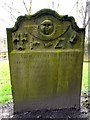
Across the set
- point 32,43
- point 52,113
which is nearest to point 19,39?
point 32,43

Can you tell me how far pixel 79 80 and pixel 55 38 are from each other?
0.82 meters

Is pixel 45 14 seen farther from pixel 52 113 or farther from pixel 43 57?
pixel 52 113

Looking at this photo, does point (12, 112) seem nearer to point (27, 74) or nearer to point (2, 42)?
point (27, 74)

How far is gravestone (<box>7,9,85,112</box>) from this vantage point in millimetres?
4395

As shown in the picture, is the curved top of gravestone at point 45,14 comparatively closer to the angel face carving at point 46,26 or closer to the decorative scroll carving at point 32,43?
the angel face carving at point 46,26

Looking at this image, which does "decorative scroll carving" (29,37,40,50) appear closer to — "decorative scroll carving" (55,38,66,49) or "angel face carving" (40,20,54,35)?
"angel face carving" (40,20,54,35)

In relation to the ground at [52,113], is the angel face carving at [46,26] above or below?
above

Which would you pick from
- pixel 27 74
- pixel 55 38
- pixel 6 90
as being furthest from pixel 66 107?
pixel 6 90

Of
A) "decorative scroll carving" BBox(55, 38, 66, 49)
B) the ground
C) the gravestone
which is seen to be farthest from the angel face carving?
the ground

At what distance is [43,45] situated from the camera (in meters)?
4.45

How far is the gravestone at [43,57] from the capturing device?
4.39 metres

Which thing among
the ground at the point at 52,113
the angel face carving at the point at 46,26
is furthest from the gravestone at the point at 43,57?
the ground at the point at 52,113

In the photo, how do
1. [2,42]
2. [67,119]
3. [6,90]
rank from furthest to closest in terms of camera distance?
[2,42] → [6,90] → [67,119]

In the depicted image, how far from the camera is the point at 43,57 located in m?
4.43
